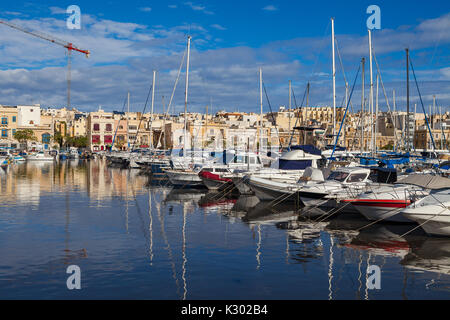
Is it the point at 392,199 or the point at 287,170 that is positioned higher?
the point at 287,170

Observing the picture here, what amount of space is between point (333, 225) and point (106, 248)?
10.5 m

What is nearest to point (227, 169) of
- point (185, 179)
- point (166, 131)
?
point (185, 179)

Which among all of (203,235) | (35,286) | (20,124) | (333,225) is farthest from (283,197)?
(20,124)

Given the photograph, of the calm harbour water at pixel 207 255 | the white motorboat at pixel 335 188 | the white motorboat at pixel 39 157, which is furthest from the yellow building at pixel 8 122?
the white motorboat at pixel 335 188

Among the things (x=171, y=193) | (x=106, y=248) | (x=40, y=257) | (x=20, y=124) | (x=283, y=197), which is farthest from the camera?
(x=20, y=124)

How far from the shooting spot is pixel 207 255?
16.0m

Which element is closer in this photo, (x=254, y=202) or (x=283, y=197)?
(x=283, y=197)

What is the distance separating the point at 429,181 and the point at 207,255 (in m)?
12.1

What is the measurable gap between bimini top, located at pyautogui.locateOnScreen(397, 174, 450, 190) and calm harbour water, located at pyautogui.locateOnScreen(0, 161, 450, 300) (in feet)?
8.77

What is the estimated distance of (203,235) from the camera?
1953 cm

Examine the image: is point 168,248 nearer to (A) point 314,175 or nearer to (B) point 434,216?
(B) point 434,216

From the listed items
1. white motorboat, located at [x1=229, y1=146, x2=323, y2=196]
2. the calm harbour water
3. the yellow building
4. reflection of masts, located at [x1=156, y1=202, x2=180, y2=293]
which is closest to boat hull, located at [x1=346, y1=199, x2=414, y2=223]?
the calm harbour water

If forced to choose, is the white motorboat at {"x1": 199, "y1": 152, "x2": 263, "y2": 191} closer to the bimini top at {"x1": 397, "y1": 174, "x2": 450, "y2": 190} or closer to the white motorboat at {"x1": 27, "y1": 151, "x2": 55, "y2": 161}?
the bimini top at {"x1": 397, "y1": 174, "x2": 450, "y2": 190}
